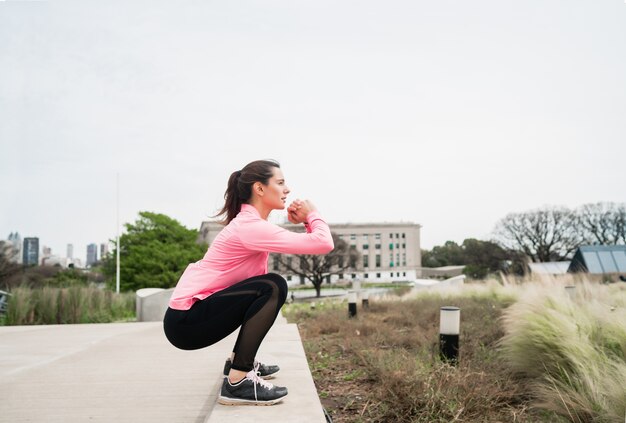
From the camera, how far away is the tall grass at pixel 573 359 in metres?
2.43

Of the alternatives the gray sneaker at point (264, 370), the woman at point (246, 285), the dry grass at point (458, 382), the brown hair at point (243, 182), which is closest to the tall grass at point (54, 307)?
the dry grass at point (458, 382)

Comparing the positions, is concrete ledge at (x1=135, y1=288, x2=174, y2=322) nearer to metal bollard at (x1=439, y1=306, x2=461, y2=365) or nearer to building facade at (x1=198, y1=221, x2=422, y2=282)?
metal bollard at (x1=439, y1=306, x2=461, y2=365)

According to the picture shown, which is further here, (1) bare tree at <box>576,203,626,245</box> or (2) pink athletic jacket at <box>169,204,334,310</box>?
(1) bare tree at <box>576,203,626,245</box>

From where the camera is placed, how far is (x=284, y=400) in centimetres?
227

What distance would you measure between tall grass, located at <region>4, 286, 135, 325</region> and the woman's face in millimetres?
8455

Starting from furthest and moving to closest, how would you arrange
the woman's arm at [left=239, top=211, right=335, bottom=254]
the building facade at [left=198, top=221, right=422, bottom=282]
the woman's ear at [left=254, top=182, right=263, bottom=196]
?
the building facade at [left=198, top=221, right=422, bottom=282] < the woman's ear at [left=254, top=182, right=263, bottom=196] < the woman's arm at [left=239, top=211, right=335, bottom=254]

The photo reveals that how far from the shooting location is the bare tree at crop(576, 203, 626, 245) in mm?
45250

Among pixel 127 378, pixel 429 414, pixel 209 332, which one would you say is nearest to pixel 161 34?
pixel 127 378

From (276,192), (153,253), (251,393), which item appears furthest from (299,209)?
(153,253)

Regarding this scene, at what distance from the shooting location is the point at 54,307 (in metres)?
8.96

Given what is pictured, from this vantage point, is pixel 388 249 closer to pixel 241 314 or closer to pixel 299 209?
pixel 299 209

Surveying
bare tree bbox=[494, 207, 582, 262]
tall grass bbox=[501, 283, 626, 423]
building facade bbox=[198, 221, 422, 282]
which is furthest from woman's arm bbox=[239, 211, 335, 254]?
building facade bbox=[198, 221, 422, 282]

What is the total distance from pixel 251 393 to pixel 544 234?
51.5 meters

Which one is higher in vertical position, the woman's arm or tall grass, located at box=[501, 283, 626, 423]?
the woman's arm
